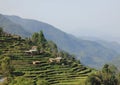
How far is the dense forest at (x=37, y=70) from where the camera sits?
96.9m

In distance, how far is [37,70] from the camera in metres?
110

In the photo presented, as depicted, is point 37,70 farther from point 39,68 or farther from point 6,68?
point 6,68

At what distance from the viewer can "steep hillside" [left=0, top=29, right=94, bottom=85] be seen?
10112 cm

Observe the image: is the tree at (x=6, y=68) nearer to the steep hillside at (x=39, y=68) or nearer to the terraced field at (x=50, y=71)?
the steep hillside at (x=39, y=68)

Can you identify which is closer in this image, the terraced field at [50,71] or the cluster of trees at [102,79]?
the cluster of trees at [102,79]

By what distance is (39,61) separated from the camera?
12025 cm

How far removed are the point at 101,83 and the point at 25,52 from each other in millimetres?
39800

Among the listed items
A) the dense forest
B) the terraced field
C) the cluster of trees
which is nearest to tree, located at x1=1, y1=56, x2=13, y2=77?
the dense forest

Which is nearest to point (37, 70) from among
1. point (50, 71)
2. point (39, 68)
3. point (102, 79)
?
point (39, 68)

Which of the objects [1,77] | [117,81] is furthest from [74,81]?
[1,77]

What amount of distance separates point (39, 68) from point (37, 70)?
219 cm

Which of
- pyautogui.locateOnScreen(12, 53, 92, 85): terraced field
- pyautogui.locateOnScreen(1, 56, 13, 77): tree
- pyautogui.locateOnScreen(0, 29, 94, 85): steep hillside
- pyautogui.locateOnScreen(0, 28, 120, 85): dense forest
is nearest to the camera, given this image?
pyautogui.locateOnScreen(0, 28, 120, 85): dense forest

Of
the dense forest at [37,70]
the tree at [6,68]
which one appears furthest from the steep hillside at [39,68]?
the tree at [6,68]

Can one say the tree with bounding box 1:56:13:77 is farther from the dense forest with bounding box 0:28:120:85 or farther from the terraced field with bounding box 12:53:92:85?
the terraced field with bounding box 12:53:92:85
